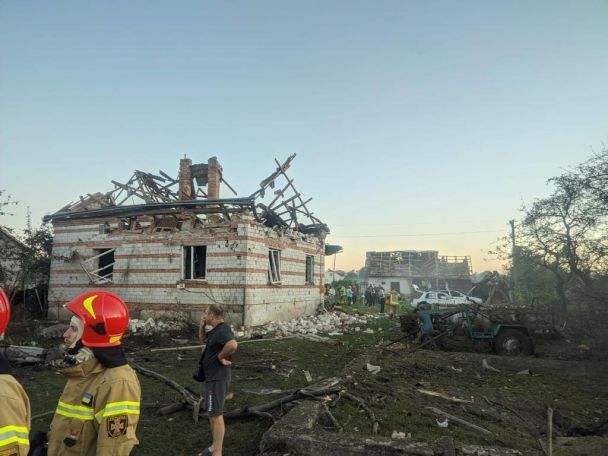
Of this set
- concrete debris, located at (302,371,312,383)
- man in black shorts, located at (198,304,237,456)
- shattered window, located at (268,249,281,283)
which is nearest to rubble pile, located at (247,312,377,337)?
shattered window, located at (268,249,281,283)

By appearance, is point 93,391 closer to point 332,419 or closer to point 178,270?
point 332,419

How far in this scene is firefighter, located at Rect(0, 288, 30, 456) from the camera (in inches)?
70.3

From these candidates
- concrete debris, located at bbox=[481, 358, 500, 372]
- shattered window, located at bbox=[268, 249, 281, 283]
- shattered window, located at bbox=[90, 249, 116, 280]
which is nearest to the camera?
concrete debris, located at bbox=[481, 358, 500, 372]

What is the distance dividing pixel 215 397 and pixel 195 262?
39.0 feet

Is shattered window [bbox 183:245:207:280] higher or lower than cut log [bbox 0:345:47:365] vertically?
higher

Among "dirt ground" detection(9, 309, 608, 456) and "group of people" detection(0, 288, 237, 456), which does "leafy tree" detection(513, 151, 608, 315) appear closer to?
"dirt ground" detection(9, 309, 608, 456)

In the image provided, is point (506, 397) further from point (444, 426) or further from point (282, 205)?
point (282, 205)

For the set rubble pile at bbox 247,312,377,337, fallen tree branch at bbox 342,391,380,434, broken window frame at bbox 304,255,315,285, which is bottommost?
rubble pile at bbox 247,312,377,337

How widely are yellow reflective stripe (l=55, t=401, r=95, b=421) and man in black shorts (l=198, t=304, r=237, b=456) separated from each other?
1982 millimetres

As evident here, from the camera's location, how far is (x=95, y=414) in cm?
225

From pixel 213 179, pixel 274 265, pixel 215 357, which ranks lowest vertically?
pixel 215 357

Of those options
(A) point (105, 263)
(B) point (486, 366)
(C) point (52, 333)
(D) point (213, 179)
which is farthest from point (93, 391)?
(A) point (105, 263)

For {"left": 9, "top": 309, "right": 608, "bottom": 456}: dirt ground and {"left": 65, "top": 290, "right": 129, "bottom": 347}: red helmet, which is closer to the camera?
{"left": 65, "top": 290, "right": 129, "bottom": 347}: red helmet

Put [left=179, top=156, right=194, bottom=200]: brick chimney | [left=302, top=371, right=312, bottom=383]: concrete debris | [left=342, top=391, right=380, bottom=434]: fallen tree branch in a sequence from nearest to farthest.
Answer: [left=342, top=391, right=380, bottom=434]: fallen tree branch
[left=302, top=371, right=312, bottom=383]: concrete debris
[left=179, top=156, right=194, bottom=200]: brick chimney
